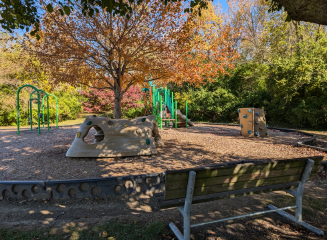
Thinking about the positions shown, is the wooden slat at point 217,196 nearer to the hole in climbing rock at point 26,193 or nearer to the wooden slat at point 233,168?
the wooden slat at point 233,168

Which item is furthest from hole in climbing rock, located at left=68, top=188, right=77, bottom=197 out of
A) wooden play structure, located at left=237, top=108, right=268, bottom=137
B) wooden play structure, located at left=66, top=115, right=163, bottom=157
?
wooden play structure, located at left=237, top=108, right=268, bottom=137

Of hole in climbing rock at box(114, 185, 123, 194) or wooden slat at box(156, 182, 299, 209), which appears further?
hole in climbing rock at box(114, 185, 123, 194)

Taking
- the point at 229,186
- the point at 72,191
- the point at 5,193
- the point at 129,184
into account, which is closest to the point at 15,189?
the point at 5,193

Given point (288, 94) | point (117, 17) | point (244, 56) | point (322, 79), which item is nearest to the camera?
point (117, 17)

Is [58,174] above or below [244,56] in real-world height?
below

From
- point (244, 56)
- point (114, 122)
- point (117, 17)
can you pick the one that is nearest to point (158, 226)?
point (114, 122)

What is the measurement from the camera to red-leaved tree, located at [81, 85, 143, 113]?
20.6m

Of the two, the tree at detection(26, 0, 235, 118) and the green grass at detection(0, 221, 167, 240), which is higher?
the tree at detection(26, 0, 235, 118)

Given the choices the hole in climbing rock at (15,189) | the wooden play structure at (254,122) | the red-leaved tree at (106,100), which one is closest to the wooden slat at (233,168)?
the hole in climbing rock at (15,189)

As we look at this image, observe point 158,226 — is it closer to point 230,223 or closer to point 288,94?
point 230,223

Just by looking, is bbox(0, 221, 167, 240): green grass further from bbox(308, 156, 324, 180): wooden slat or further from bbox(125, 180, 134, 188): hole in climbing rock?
bbox(308, 156, 324, 180): wooden slat

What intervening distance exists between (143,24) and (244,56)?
20.6 meters

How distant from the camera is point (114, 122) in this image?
6.32m

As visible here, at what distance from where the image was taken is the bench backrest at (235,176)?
239 centimetres
